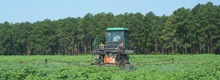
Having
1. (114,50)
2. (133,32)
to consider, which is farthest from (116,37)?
(133,32)

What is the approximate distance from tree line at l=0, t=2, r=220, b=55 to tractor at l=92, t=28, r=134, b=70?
52.1 meters

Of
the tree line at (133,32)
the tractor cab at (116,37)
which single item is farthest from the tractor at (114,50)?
the tree line at (133,32)

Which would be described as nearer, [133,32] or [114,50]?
[114,50]

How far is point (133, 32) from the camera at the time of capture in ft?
308

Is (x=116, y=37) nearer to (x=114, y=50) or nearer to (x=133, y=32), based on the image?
(x=114, y=50)

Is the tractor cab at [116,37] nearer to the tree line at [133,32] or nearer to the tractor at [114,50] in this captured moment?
the tractor at [114,50]

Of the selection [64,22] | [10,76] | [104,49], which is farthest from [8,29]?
[10,76]

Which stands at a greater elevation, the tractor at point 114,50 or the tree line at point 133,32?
the tree line at point 133,32

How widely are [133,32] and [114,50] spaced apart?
66.8 m

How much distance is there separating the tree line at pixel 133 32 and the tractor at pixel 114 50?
2050 inches

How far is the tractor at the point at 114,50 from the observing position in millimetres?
27172

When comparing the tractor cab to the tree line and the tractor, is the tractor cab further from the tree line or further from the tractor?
the tree line

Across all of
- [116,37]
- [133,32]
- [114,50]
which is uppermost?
[133,32]

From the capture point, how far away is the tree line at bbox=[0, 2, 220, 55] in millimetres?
80812
